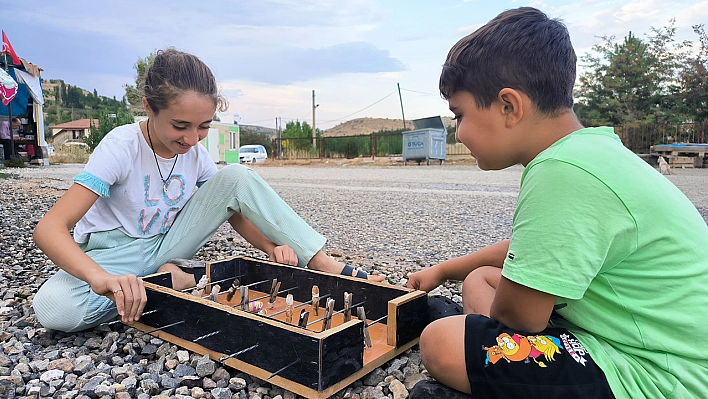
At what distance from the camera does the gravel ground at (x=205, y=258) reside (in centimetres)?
150

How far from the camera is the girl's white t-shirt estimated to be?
81.4 inches

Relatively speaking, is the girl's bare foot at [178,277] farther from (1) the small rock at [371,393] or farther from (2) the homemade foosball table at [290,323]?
(1) the small rock at [371,393]

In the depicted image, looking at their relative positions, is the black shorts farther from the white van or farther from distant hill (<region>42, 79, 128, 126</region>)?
distant hill (<region>42, 79, 128, 126</region>)

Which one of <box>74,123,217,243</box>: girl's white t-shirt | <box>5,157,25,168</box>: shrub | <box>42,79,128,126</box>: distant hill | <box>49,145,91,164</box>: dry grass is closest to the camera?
<box>74,123,217,243</box>: girl's white t-shirt

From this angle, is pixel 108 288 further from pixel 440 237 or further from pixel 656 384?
pixel 440 237

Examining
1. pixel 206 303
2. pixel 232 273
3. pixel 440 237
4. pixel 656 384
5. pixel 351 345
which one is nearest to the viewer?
pixel 656 384

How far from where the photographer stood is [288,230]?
95.1 inches

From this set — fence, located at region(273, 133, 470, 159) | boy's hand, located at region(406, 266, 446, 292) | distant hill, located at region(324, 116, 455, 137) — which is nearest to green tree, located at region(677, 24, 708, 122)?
fence, located at region(273, 133, 470, 159)

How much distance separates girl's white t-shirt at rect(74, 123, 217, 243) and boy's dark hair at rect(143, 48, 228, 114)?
0.22 metres

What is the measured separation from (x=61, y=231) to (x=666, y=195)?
196 centimetres

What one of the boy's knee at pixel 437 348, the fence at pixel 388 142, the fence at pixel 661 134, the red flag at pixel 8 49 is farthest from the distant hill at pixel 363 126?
the boy's knee at pixel 437 348

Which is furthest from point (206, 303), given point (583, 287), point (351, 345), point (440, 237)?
point (440, 237)

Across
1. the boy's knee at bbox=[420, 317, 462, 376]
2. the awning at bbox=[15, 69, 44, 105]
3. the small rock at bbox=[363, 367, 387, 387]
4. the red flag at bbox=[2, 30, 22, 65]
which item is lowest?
the small rock at bbox=[363, 367, 387, 387]

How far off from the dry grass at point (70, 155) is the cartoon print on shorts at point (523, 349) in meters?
23.8
